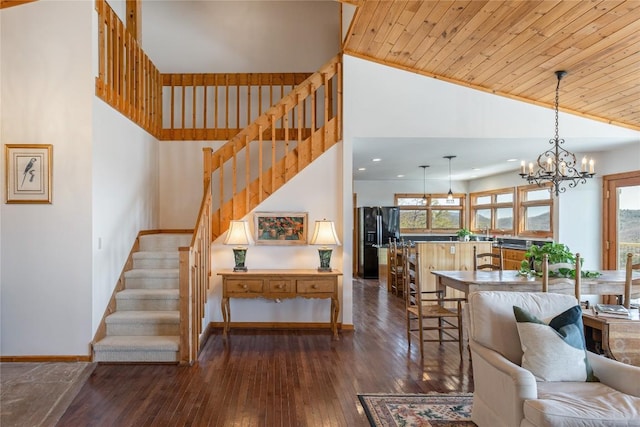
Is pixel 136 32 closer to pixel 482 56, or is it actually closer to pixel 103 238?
pixel 103 238

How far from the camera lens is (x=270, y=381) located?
11.0 ft

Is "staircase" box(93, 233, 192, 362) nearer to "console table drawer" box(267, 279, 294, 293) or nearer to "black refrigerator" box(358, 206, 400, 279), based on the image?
"console table drawer" box(267, 279, 294, 293)

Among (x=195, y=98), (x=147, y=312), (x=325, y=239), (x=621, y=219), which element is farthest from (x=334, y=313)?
(x=621, y=219)

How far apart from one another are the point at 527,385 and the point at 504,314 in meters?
0.52

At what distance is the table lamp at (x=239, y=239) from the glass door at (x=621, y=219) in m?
5.24

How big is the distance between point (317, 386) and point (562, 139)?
173 inches

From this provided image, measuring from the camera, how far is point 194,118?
6.11m

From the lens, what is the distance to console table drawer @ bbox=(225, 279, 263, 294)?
453 centimetres

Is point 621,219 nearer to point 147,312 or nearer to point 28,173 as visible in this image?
point 147,312

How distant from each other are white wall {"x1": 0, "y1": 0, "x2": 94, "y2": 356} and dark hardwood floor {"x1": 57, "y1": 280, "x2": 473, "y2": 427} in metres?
0.77

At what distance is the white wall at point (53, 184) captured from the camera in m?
3.76

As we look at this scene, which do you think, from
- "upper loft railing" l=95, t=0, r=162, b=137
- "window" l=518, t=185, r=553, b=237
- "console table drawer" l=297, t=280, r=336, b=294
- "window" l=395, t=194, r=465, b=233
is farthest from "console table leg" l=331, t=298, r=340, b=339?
"window" l=395, t=194, r=465, b=233

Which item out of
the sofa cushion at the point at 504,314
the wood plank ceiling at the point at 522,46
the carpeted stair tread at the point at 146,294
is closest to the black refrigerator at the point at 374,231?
the wood plank ceiling at the point at 522,46

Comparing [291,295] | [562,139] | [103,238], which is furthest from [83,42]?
[562,139]
